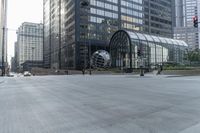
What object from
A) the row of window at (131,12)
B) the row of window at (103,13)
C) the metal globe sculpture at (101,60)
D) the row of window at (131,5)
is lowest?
the metal globe sculpture at (101,60)

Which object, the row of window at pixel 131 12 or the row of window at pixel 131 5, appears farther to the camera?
the row of window at pixel 131 5

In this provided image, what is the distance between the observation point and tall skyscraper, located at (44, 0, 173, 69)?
95.4 m

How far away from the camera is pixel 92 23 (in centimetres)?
9844

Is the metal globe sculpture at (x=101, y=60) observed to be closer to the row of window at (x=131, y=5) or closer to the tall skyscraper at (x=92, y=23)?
the tall skyscraper at (x=92, y=23)

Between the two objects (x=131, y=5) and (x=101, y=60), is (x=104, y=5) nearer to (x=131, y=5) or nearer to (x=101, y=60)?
(x=131, y=5)

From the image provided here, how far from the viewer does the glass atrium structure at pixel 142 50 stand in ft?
239

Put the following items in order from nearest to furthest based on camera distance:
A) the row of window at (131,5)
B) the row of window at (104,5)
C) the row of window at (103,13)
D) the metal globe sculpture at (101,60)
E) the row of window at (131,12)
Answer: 1. the metal globe sculpture at (101,60)
2. the row of window at (103,13)
3. the row of window at (104,5)
4. the row of window at (131,12)
5. the row of window at (131,5)

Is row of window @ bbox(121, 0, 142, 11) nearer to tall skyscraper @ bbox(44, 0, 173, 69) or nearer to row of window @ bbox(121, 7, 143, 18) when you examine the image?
tall skyscraper @ bbox(44, 0, 173, 69)

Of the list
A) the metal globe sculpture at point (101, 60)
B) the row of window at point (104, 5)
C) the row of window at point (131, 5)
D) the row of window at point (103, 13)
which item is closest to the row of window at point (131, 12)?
the row of window at point (131, 5)

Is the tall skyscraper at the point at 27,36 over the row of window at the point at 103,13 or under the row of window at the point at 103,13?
under

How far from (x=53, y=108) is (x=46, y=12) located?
164 m

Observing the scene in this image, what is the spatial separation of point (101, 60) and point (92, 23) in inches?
960

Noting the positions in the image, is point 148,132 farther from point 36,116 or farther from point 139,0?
point 139,0

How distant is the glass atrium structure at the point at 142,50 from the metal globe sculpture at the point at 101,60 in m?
2.84
